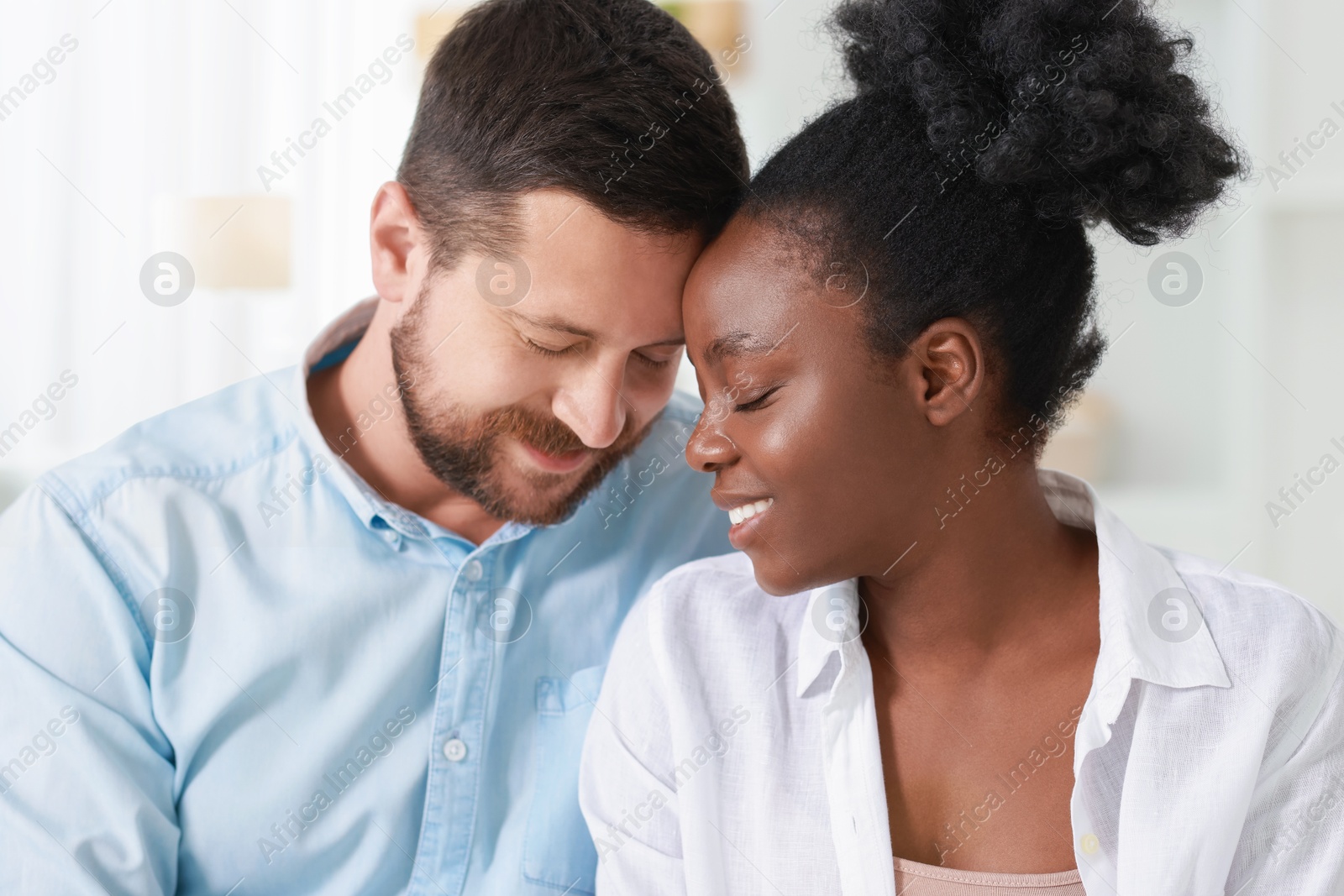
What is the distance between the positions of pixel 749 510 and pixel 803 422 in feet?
0.40

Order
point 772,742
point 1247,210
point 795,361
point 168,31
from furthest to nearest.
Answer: point 168,31
point 1247,210
point 772,742
point 795,361

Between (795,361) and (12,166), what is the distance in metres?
2.34

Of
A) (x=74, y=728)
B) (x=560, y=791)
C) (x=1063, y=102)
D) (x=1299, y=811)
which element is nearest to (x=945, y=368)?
(x=1063, y=102)

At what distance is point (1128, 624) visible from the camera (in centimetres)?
113

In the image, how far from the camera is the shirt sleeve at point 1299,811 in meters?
1.08

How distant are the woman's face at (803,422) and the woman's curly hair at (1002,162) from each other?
32 mm

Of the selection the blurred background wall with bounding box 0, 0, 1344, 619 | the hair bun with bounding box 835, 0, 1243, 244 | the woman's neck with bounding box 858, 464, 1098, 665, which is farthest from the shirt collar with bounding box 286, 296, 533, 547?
the blurred background wall with bounding box 0, 0, 1344, 619

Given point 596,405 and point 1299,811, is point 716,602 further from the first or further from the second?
point 1299,811

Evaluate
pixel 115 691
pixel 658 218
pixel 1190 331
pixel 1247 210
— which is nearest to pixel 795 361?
pixel 658 218

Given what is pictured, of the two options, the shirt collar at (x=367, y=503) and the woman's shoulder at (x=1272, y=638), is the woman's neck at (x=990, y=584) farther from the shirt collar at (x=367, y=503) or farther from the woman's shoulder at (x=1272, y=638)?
the shirt collar at (x=367, y=503)

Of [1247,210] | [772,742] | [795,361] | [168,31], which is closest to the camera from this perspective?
[795,361]

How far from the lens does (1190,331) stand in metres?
2.84

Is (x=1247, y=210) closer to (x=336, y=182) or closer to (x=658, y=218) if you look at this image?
(x=658, y=218)

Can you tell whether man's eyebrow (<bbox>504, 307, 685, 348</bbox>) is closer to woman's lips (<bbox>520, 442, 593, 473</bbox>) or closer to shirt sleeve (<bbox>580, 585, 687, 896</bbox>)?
woman's lips (<bbox>520, 442, 593, 473</bbox>)
